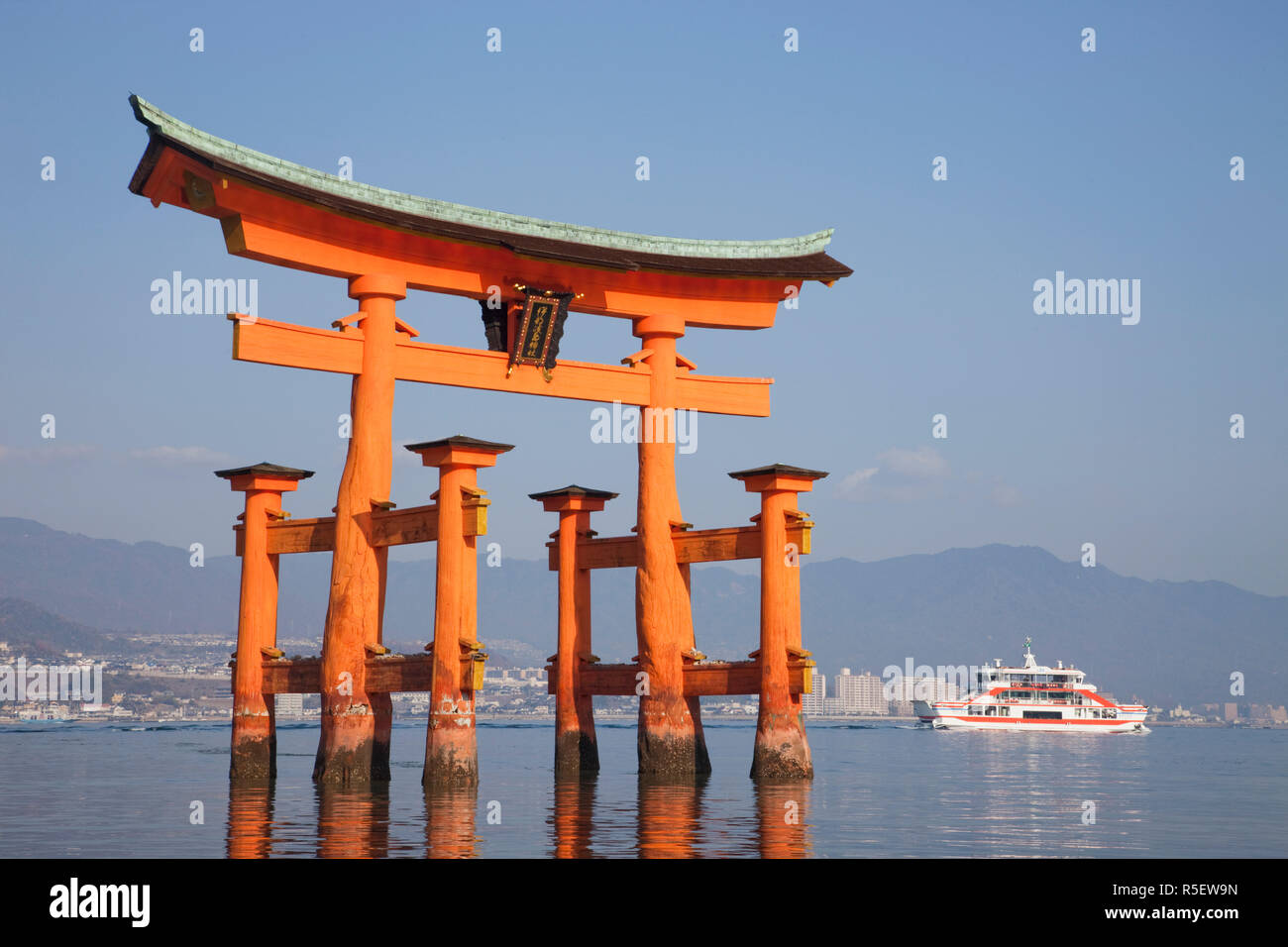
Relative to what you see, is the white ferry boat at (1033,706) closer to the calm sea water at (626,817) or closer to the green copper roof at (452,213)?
the calm sea water at (626,817)

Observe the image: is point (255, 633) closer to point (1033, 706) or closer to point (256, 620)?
point (256, 620)

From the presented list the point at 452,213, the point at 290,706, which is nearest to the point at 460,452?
the point at 452,213

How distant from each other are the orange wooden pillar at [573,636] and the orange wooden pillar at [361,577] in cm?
561

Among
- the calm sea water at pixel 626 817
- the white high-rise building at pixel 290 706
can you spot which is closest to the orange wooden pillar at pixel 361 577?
the calm sea water at pixel 626 817

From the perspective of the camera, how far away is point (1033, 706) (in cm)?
10269

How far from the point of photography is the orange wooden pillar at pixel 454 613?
81.0 ft

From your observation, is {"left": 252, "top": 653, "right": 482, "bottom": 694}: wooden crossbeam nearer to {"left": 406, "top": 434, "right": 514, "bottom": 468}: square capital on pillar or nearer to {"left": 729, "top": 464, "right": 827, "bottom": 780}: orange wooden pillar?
{"left": 406, "top": 434, "right": 514, "bottom": 468}: square capital on pillar

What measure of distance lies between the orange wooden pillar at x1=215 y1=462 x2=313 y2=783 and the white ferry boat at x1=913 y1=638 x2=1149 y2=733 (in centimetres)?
8083

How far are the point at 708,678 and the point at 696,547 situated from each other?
2.85 m

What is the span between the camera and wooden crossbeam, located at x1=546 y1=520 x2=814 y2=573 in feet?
96.3

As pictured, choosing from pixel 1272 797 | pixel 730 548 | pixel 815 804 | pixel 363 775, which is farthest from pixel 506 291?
pixel 1272 797

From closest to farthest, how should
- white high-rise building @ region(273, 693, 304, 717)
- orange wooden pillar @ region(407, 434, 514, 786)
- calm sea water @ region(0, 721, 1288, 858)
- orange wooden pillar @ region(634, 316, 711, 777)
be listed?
1. calm sea water @ region(0, 721, 1288, 858)
2. orange wooden pillar @ region(407, 434, 514, 786)
3. orange wooden pillar @ region(634, 316, 711, 777)
4. white high-rise building @ region(273, 693, 304, 717)

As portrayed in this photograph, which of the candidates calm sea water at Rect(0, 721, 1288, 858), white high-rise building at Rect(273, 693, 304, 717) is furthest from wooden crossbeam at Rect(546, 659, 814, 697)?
white high-rise building at Rect(273, 693, 304, 717)

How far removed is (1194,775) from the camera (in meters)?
49.4
